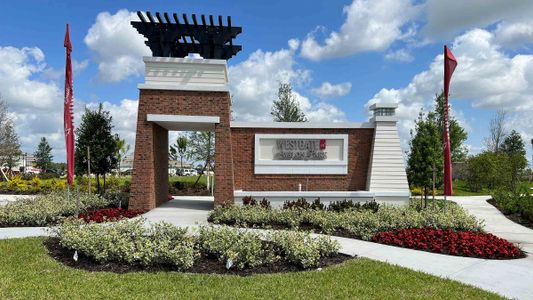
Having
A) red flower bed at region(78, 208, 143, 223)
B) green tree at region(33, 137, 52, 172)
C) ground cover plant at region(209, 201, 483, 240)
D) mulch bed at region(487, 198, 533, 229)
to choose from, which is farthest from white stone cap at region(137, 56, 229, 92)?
green tree at region(33, 137, 52, 172)

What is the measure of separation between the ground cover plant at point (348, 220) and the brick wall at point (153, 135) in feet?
6.69

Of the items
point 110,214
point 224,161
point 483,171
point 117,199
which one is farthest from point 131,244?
point 483,171

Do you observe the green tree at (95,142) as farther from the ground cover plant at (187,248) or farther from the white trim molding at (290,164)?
the ground cover plant at (187,248)

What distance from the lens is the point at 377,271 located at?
651 centimetres

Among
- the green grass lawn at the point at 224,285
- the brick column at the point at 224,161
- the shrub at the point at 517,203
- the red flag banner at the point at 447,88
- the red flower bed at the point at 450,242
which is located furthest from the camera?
the shrub at the point at 517,203

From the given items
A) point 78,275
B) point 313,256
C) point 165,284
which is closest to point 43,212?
point 78,275

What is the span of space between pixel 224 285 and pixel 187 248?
1.20 m

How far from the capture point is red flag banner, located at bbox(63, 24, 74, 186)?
10.2 meters

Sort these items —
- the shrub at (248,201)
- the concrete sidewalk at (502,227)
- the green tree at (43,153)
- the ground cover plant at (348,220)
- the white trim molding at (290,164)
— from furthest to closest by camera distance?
the green tree at (43,153)
the white trim molding at (290,164)
the shrub at (248,201)
the concrete sidewalk at (502,227)
the ground cover plant at (348,220)

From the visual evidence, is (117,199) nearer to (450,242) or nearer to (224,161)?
(224,161)

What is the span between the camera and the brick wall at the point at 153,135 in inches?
535

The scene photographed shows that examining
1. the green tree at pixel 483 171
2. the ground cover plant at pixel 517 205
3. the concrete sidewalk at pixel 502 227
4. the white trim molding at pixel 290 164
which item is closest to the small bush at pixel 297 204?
the white trim molding at pixel 290 164

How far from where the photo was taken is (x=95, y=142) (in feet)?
54.5

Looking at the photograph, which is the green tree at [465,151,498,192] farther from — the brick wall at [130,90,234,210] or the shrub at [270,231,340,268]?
the shrub at [270,231,340,268]
